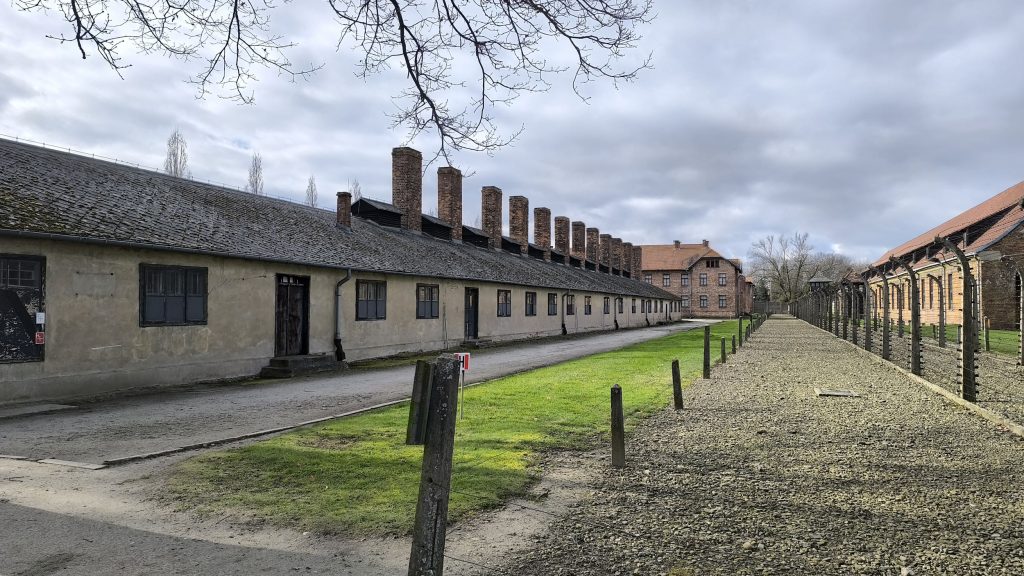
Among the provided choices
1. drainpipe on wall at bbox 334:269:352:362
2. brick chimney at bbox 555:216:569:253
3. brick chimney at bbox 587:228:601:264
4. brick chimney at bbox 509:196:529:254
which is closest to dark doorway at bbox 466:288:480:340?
drainpipe on wall at bbox 334:269:352:362

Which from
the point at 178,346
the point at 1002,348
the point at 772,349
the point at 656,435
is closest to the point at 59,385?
the point at 178,346

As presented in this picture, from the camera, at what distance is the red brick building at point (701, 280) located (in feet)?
255

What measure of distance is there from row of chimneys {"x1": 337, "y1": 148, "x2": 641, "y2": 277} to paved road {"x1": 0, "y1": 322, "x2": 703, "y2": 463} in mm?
5246

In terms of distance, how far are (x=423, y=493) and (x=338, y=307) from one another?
14.6 m

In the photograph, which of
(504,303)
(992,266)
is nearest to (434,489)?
(504,303)

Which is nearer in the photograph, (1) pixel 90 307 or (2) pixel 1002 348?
(1) pixel 90 307

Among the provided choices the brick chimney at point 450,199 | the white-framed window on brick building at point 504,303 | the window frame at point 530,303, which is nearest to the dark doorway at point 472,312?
the white-framed window on brick building at point 504,303

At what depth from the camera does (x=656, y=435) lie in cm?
748

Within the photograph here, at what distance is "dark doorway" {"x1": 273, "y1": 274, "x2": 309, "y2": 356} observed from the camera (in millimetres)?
15320

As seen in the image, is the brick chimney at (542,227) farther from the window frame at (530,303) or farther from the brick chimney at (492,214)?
the window frame at (530,303)

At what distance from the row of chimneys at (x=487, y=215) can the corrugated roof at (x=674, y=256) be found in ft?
70.4

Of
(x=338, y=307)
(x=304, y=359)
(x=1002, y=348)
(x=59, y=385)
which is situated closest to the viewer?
(x=59, y=385)

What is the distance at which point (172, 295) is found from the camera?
12.6 m

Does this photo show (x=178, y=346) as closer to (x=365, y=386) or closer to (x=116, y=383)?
(x=116, y=383)
